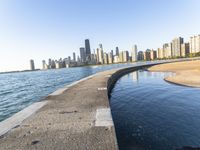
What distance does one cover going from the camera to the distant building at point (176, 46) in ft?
570

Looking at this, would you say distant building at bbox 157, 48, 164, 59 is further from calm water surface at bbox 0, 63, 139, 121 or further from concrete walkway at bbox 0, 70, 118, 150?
concrete walkway at bbox 0, 70, 118, 150

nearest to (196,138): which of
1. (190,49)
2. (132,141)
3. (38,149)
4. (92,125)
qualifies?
(132,141)

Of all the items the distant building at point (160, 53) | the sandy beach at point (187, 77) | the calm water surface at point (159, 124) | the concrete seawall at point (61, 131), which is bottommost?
the calm water surface at point (159, 124)

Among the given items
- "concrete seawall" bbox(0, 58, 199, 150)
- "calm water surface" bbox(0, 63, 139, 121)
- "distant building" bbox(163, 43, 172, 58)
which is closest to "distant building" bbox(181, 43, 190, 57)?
"distant building" bbox(163, 43, 172, 58)

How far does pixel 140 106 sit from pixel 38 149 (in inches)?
324

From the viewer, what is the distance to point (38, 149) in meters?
3.90

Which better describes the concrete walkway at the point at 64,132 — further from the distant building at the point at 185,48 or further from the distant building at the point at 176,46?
the distant building at the point at 176,46

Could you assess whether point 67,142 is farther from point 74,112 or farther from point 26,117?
point 26,117

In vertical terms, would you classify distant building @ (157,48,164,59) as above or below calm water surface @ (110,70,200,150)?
above

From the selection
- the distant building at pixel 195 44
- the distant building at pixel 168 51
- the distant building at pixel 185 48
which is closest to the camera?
the distant building at pixel 195 44

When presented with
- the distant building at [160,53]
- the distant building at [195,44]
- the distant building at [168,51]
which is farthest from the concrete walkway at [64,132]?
the distant building at [160,53]

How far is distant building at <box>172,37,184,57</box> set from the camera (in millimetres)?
173625

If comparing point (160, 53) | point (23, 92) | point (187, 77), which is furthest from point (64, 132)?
point (160, 53)

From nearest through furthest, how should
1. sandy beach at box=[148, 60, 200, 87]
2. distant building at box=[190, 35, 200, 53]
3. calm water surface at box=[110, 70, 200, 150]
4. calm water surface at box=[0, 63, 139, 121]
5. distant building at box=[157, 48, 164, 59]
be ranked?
calm water surface at box=[110, 70, 200, 150]
calm water surface at box=[0, 63, 139, 121]
sandy beach at box=[148, 60, 200, 87]
distant building at box=[190, 35, 200, 53]
distant building at box=[157, 48, 164, 59]
